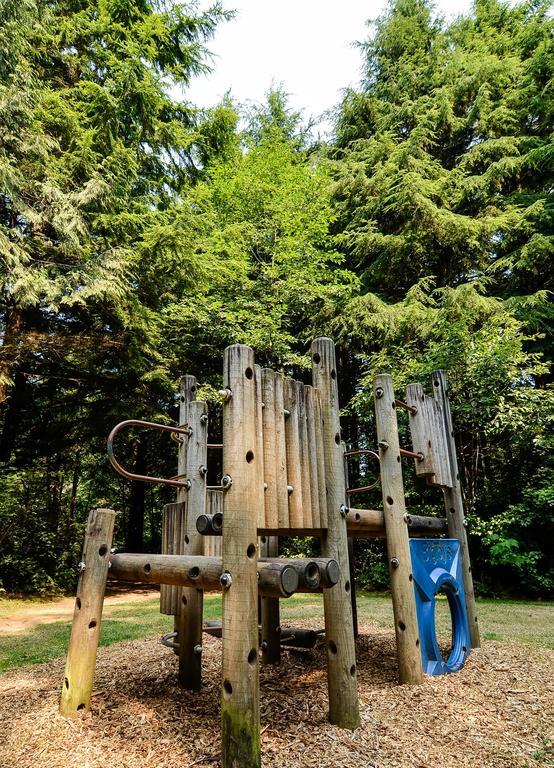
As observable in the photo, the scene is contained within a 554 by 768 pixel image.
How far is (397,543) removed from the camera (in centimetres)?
362

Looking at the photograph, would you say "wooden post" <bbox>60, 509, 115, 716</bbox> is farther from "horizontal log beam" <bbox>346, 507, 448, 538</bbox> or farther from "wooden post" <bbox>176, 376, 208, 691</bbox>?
"horizontal log beam" <bbox>346, 507, 448, 538</bbox>

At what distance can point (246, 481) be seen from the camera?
231 centimetres

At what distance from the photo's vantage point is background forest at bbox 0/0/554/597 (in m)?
8.69

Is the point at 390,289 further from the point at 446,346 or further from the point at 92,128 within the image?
the point at 92,128

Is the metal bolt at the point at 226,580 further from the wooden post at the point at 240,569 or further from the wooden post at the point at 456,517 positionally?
the wooden post at the point at 456,517

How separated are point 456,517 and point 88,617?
11.1 feet

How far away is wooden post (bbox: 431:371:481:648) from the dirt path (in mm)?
5653

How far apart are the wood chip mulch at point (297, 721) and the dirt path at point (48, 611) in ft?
11.4

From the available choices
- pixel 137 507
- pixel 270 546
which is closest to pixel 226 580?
pixel 270 546

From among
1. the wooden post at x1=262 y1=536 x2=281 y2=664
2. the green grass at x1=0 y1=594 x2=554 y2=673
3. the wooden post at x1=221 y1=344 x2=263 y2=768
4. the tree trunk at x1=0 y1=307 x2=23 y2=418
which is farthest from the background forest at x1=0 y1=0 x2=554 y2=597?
the wooden post at x1=221 y1=344 x2=263 y2=768

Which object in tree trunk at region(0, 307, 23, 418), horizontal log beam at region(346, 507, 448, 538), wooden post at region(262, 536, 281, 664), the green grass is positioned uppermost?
tree trunk at region(0, 307, 23, 418)

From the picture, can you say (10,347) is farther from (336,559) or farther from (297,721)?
(297,721)

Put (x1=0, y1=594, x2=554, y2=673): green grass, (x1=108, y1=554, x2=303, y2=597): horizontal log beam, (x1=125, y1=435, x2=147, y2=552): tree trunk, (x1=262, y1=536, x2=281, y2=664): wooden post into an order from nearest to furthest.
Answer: (x1=108, y1=554, x2=303, y2=597): horizontal log beam
(x1=262, y1=536, x2=281, y2=664): wooden post
(x1=0, y1=594, x2=554, y2=673): green grass
(x1=125, y1=435, x2=147, y2=552): tree trunk

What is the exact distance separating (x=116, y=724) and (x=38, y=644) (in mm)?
3433
